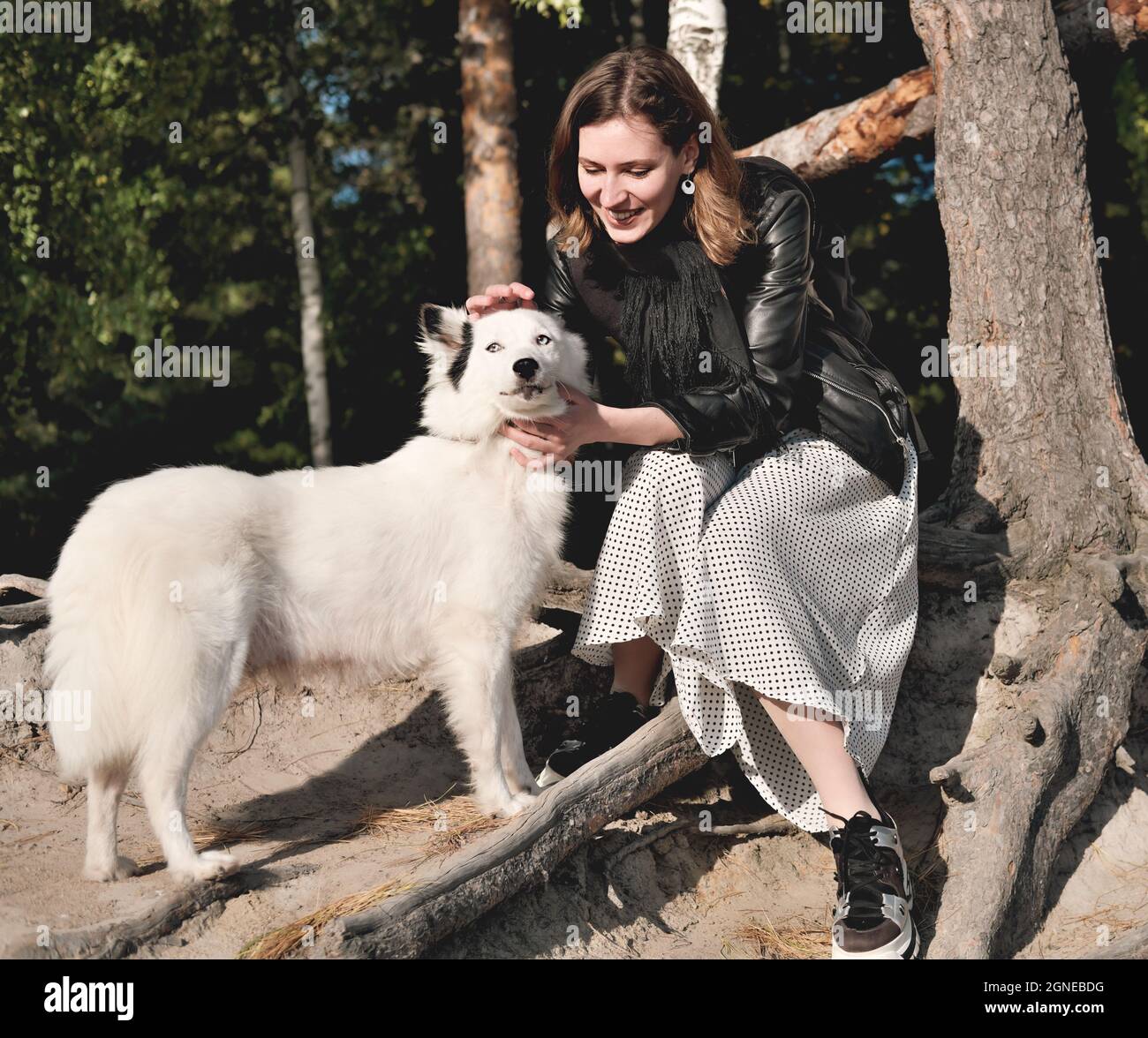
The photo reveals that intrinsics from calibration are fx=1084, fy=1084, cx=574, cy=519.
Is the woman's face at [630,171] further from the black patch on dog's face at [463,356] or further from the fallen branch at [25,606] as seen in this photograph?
the fallen branch at [25,606]

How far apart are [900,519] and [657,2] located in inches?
408


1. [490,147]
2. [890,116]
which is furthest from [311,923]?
[490,147]

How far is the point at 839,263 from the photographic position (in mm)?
4293

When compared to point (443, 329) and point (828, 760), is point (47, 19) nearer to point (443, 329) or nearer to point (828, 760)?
point (443, 329)

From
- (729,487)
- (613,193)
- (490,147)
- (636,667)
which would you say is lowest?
(636,667)

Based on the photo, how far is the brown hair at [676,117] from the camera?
3689 millimetres

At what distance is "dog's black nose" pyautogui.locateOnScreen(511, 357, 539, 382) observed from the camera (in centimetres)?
357

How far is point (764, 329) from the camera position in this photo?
12.2 feet

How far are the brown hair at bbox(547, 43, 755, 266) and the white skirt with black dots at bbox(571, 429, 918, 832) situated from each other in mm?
792

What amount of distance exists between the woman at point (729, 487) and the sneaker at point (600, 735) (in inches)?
0.4

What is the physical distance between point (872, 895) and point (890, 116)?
4481 mm

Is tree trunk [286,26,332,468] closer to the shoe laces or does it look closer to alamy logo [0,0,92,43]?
alamy logo [0,0,92,43]

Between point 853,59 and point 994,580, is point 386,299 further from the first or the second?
point 994,580
